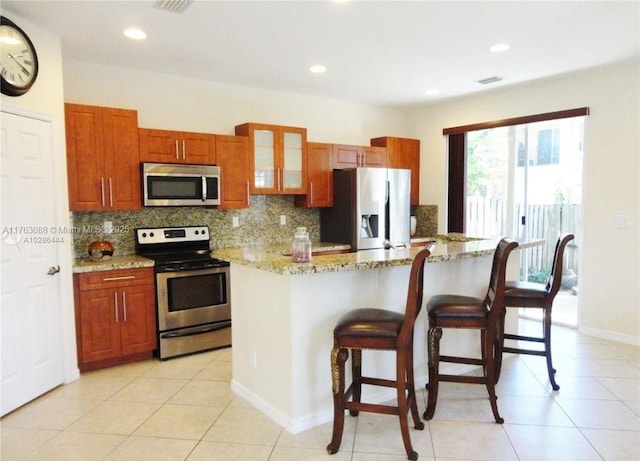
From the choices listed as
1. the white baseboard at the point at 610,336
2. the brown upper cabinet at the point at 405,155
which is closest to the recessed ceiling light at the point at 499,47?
the brown upper cabinet at the point at 405,155

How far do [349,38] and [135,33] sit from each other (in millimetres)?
1603

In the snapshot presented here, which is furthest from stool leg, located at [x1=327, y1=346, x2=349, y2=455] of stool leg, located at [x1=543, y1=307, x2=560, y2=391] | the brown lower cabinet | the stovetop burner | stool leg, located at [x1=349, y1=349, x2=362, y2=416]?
the brown lower cabinet

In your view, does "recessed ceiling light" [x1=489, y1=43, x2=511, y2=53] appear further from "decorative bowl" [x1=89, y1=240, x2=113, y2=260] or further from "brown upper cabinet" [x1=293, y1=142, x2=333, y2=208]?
"decorative bowl" [x1=89, y1=240, x2=113, y2=260]

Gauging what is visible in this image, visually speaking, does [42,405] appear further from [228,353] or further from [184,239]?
[184,239]

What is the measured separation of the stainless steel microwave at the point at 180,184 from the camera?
3896 millimetres

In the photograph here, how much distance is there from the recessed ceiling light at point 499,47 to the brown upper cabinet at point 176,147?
2634 mm

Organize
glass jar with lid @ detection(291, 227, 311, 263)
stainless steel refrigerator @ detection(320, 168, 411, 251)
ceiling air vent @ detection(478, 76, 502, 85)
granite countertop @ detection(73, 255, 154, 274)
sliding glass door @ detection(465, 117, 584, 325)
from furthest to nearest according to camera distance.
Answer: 1. stainless steel refrigerator @ detection(320, 168, 411, 251)
2. sliding glass door @ detection(465, 117, 584, 325)
3. ceiling air vent @ detection(478, 76, 502, 85)
4. granite countertop @ detection(73, 255, 154, 274)
5. glass jar with lid @ detection(291, 227, 311, 263)

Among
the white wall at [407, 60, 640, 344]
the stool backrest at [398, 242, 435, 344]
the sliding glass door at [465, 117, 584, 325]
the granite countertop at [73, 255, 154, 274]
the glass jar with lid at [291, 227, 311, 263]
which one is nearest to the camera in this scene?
the stool backrest at [398, 242, 435, 344]

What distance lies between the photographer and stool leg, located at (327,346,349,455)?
2.32 meters

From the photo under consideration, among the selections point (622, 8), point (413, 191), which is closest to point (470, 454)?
point (622, 8)

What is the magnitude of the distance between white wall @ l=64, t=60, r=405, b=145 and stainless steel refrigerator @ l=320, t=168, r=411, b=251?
2.86ft

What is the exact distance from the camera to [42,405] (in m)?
2.98

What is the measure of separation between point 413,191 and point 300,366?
3941mm

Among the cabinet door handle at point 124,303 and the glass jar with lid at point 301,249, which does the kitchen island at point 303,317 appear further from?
the cabinet door handle at point 124,303
